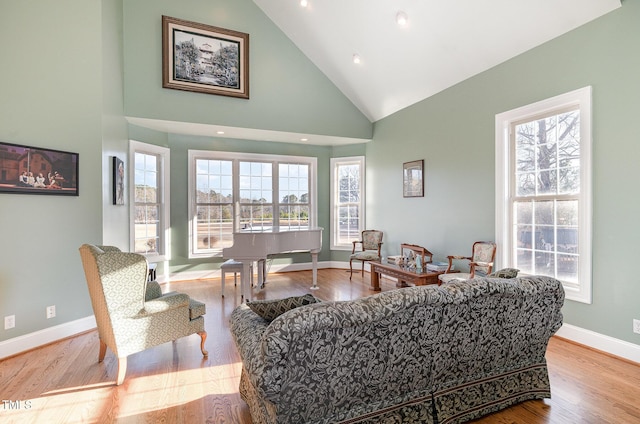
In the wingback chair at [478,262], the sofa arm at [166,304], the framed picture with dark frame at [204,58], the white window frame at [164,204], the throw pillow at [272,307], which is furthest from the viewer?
the white window frame at [164,204]

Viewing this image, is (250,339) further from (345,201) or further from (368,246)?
(345,201)

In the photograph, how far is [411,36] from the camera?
434 centimetres

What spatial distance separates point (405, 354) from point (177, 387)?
1807mm

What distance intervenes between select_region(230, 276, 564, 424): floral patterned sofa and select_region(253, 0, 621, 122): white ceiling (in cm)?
283

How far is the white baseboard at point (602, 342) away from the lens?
2805 millimetres

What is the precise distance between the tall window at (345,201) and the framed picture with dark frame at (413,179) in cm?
136

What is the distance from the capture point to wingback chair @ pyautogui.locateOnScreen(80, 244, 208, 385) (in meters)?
2.41

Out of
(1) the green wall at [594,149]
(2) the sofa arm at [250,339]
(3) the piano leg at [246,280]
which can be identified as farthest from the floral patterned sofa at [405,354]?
(3) the piano leg at [246,280]

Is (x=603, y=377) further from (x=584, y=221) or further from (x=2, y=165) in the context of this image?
(x=2, y=165)

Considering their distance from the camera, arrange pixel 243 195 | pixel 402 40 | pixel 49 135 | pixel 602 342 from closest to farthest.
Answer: pixel 602 342 < pixel 49 135 < pixel 402 40 < pixel 243 195

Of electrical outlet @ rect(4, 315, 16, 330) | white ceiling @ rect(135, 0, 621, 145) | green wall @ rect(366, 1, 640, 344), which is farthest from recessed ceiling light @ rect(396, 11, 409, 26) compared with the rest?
electrical outlet @ rect(4, 315, 16, 330)

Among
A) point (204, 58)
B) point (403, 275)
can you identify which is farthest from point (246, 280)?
point (204, 58)

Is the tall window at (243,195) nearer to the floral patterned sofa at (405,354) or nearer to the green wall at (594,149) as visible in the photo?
the green wall at (594,149)

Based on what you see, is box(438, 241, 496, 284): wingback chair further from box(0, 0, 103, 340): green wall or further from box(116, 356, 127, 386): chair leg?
box(0, 0, 103, 340): green wall
